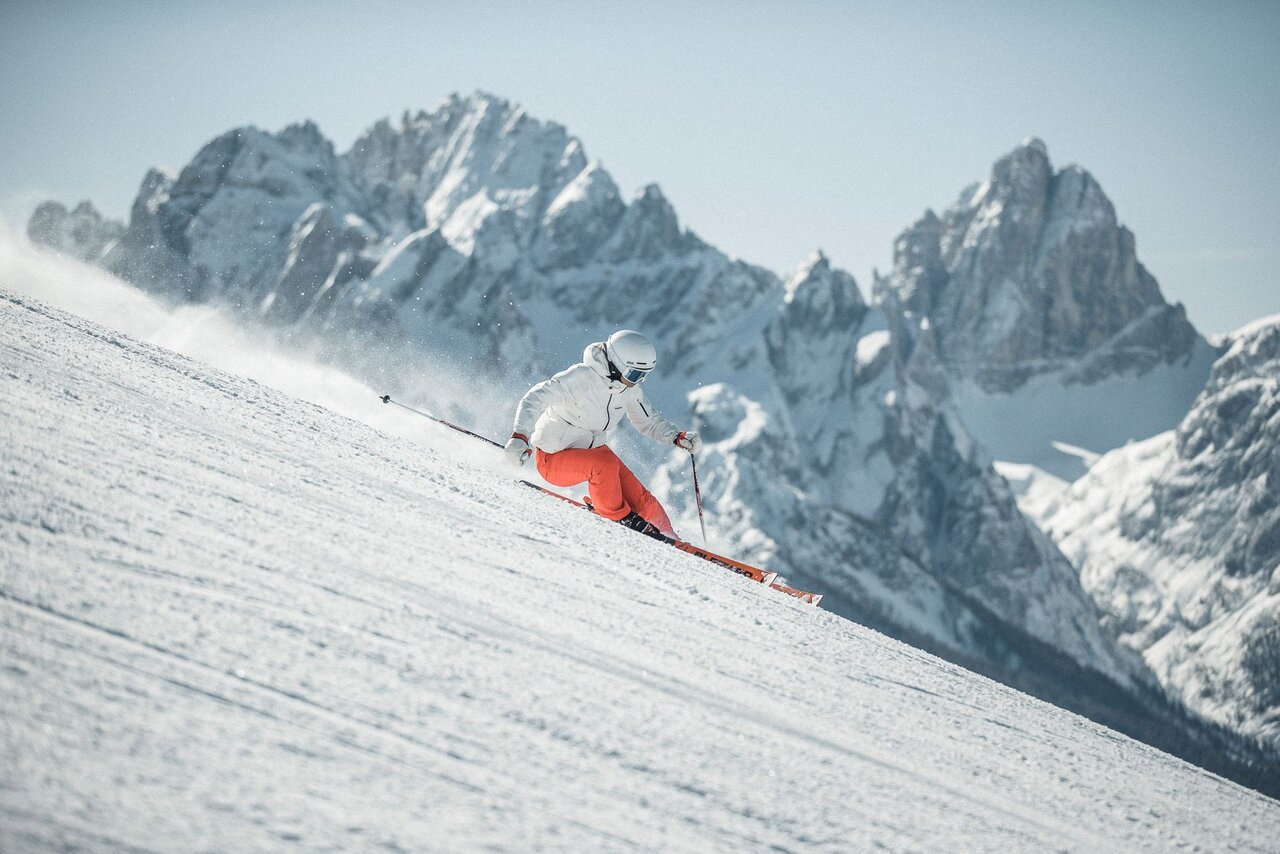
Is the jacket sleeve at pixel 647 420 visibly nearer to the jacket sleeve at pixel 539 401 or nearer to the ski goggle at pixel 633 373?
the ski goggle at pixel 633 373

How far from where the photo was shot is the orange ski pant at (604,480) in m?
9.27

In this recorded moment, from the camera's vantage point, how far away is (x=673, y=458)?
6786 inches

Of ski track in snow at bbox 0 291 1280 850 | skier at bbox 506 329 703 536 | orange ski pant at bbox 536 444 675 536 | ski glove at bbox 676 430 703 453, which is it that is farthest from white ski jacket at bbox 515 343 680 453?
ski track in snow at bbox 0 291 1280 850

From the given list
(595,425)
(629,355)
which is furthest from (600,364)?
(595,425)

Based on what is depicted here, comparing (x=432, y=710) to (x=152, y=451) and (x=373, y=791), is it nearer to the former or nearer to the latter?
(x=373, y=791)

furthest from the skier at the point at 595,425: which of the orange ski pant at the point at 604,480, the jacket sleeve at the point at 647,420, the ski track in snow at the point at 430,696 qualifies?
the ski track in snow at the point at 430,696

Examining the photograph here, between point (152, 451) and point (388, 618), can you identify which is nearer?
point (388, 618)

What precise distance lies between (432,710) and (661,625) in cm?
176

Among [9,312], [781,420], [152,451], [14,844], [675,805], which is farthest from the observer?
[781,420]

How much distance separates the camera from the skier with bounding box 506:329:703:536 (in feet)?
30.4

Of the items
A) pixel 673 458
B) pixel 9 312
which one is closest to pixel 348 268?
pixel 673 458

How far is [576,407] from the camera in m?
9.37

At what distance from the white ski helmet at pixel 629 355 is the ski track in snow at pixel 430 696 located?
2985mm

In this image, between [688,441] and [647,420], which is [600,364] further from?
[688,441]
